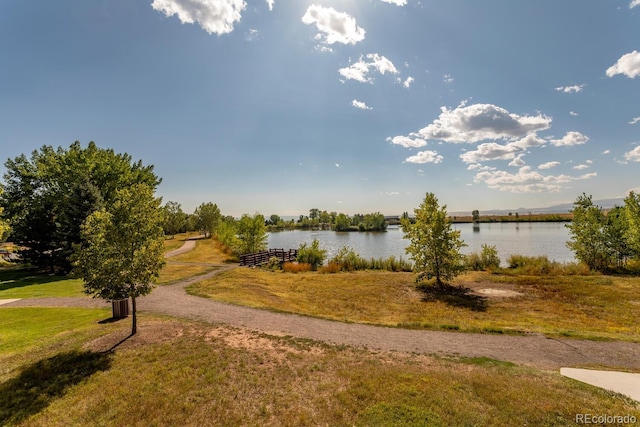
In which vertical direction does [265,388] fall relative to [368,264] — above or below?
above

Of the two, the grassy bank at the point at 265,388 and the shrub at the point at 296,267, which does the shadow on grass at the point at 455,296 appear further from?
the shrub at the point at 296,267

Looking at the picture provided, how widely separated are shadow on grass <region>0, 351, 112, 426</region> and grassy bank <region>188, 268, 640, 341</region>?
306 inches

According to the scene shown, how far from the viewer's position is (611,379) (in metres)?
7.68

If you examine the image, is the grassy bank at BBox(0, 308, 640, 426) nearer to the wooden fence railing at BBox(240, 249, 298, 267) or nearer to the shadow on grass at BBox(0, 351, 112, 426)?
the shadow on grass at BBox(0, 351, 112, 426)

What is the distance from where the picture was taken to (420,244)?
76.4ft

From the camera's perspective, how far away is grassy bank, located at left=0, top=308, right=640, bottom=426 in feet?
20.2

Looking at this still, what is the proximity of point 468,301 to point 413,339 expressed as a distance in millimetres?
10188

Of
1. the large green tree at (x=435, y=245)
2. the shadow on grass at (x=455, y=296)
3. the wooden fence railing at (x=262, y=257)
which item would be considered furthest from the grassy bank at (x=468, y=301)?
the wooden fence railing at (x=262, y=257)

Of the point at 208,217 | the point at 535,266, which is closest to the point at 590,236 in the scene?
the point at 535,266

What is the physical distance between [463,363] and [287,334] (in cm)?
640

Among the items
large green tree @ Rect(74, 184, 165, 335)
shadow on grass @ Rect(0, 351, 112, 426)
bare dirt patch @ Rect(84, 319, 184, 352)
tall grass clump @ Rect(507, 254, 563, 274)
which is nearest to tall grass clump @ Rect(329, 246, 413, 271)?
tall grass clump @ Rect(507, 254, 563, 274)

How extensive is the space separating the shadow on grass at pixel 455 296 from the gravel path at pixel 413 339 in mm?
6873

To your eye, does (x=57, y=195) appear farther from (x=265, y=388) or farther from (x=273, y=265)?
(x=265, y=388)

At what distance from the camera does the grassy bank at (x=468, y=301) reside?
13555 mm
